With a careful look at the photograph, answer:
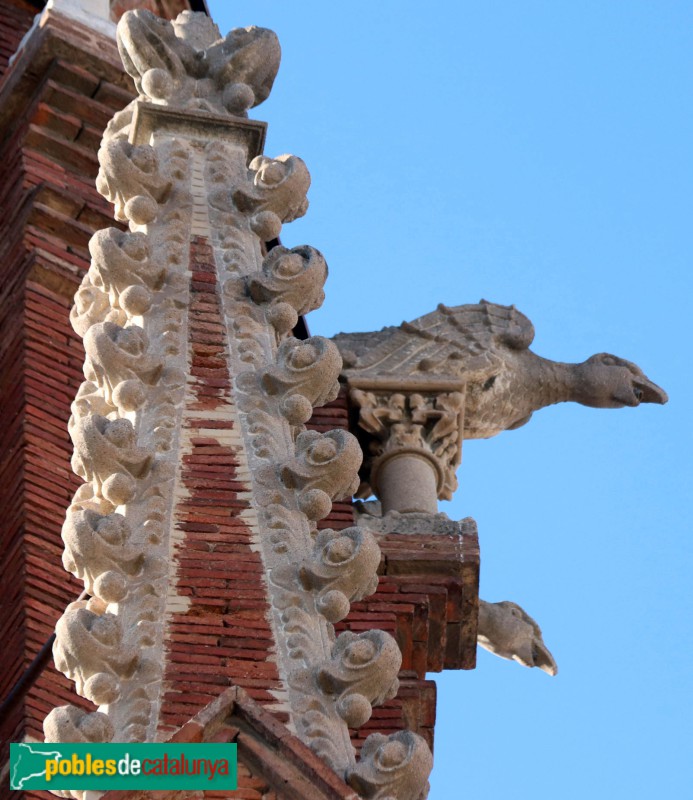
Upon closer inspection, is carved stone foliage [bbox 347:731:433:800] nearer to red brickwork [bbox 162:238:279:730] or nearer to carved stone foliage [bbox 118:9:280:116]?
red brickwork [bbox 162:238:279:730]

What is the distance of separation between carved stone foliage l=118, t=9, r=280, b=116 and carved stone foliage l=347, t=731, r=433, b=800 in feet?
17.4

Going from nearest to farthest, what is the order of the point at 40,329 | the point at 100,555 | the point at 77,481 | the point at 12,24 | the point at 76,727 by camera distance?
1. the point at 76,727
2. the point at 100,555
3. the point at 77,481
4. the point at 40,329
5. the point at 12,24

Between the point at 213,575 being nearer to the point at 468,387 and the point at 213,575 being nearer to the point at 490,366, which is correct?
the point at 468,387

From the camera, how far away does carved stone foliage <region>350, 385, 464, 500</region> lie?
47.4ft

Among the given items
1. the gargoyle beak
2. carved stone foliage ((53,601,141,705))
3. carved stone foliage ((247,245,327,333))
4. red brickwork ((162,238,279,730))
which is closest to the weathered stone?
the gargoyle beak

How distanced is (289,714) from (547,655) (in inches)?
208

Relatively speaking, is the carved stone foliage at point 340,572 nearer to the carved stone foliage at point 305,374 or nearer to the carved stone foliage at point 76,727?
the carved stone foliage at point 76,727

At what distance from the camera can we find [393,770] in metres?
8.70

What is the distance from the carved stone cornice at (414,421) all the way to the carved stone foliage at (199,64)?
1573 millimetres

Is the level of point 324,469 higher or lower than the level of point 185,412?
lower

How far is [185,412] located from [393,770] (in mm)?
2460

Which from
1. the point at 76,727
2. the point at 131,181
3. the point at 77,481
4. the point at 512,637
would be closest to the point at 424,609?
the point at 512,637

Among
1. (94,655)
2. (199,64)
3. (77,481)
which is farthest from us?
(199,64)

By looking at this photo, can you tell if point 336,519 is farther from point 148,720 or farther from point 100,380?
point 148,720
